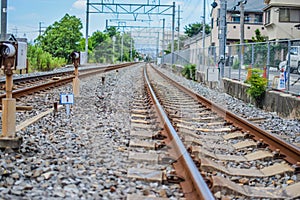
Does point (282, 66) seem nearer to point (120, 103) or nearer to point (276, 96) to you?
point (276, 96)

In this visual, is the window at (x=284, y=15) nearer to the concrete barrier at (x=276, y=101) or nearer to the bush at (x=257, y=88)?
the concrete barrier at (x=276, y=101)

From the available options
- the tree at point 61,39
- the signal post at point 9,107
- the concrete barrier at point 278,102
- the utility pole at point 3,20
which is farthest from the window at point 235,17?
the signal post at point 9,107

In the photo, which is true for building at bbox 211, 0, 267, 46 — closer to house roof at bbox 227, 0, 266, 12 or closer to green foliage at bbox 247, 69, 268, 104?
house roof at bbox 227, 0, 266, 12

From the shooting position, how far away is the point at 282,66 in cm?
1199

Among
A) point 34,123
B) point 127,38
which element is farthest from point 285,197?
point 127,38

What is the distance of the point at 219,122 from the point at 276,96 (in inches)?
116

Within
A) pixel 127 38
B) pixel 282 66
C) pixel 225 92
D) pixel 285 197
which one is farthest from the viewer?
pixel 127 38

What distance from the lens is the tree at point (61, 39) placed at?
45.0 meters

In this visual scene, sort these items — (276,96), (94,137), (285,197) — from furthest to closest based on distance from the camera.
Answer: (276,96)
(94,137)
(285,197)

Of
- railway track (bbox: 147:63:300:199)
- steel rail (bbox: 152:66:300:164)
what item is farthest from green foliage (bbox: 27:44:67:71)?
railway track (bbox: 147:63:300:199)

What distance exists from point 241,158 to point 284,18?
1400 inches

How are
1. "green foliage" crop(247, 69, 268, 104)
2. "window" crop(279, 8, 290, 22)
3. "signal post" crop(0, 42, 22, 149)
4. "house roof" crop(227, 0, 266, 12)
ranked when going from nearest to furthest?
1. "signal post" crop(0, 42, 22, 149)
2. "green foliage" crop(247, 69, 268, 104)
3. "window" crop(279, 8, 290, 22)
4. "house roof" crop(227, 0, 266, 12)

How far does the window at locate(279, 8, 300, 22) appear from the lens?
39.0m

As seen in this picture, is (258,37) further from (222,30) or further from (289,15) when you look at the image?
(222,30)
